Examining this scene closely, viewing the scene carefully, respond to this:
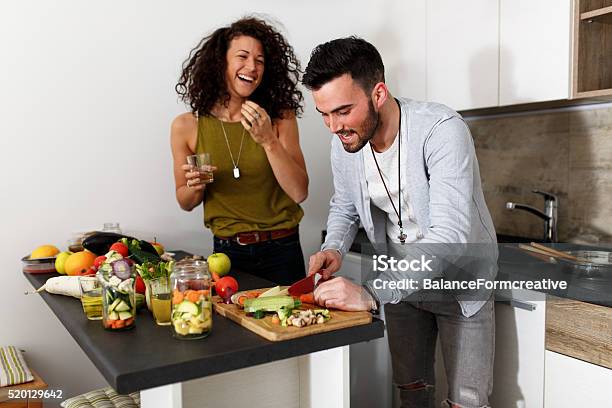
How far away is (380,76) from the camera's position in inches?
63.4

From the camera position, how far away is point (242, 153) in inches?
86.4

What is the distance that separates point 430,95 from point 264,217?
1033mm

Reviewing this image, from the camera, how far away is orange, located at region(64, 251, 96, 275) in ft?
5.93

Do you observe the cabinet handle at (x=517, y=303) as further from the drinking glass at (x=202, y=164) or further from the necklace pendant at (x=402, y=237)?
the drinking glass at (x=202, y=164)

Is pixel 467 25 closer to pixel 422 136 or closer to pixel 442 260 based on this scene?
pixel 422 136

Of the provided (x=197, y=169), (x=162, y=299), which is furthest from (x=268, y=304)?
(x=197, y=169)

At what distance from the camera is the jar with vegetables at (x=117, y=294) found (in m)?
1.28

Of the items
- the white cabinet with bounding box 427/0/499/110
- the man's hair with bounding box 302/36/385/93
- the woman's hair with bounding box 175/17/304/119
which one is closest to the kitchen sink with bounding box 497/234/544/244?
the white cabinet with bounding box 427/0/499/110

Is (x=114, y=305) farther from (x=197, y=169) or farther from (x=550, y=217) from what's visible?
(x=550, y=217)

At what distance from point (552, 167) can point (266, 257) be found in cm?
130

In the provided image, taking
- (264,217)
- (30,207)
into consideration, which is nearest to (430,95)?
(264,217)

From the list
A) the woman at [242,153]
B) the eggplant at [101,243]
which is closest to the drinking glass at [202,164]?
the woman at [242,153]

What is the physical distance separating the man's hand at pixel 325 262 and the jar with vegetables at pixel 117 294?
541 millimetres

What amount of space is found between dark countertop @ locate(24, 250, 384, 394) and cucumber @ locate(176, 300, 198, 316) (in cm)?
7
